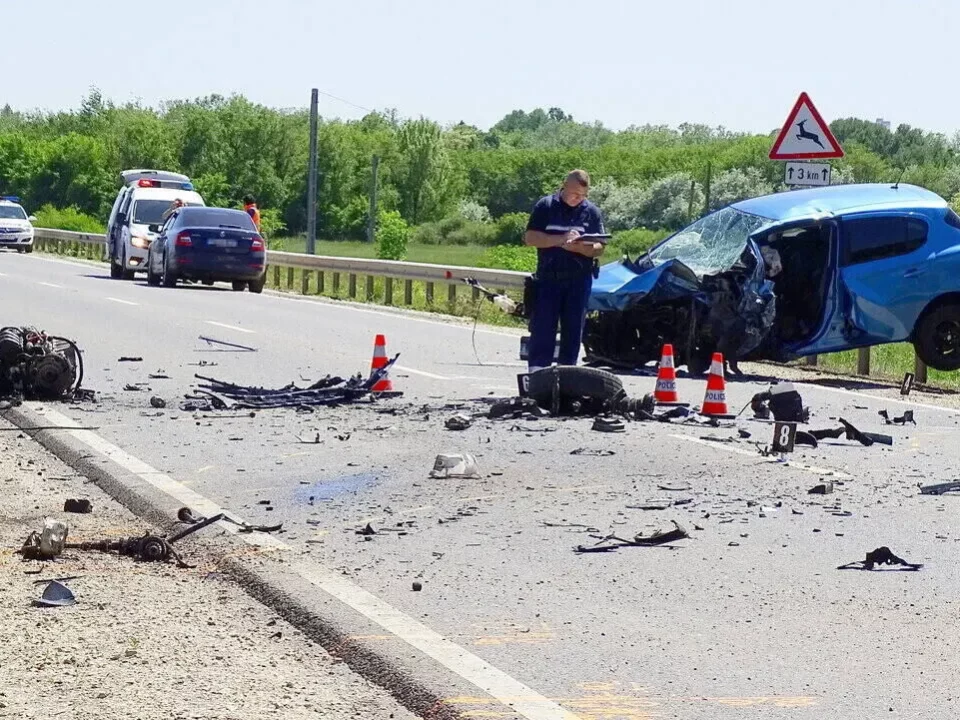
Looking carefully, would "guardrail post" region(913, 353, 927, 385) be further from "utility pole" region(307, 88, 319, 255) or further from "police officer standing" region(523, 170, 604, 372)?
"utility pole" region(307, 88, 319, 255)

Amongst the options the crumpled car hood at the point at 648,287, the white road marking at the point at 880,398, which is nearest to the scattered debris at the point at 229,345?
the crumpled car hood at the point at 648,287

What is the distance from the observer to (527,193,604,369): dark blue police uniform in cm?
1366

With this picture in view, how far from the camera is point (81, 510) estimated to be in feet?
27.8

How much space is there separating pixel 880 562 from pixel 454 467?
2938mm

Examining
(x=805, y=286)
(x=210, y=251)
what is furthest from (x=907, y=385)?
(x=210, y=251)

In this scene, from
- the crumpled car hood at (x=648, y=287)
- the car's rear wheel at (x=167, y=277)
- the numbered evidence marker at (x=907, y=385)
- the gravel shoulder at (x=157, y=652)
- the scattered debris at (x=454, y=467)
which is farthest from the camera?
the car's rear wheel at (x=167, y=277)

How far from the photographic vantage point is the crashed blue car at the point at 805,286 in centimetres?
1619

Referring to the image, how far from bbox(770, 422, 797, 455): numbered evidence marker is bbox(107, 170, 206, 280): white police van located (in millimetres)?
25898

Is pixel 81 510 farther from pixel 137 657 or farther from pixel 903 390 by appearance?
pixel 903 390

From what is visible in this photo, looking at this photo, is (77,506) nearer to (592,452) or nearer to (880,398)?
(592,452)

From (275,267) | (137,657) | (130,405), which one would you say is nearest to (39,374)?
(130,405)

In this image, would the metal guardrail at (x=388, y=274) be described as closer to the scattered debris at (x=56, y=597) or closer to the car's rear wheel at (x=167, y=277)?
the car's rear wheel at (x=167, y=277)

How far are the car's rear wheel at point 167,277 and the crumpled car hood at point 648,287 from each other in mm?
17053

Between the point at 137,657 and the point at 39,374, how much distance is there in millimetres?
7625
